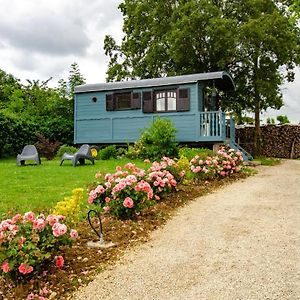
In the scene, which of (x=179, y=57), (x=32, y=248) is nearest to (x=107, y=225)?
(x=32, y=248)

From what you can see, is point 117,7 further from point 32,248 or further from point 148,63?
point 32,248

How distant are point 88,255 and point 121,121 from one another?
11.8 metres

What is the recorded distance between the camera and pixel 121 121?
15758 mm

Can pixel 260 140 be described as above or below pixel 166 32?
below

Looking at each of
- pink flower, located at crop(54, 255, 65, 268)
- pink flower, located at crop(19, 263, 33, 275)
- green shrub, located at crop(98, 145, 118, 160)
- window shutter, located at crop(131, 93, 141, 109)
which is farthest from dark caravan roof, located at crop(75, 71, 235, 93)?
pink flower, located at crop(19, 263, 33, 275)

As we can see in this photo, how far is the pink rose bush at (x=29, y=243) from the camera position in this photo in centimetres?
326

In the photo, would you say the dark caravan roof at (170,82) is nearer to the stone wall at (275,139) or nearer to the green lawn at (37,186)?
the stone wall at (275,139)

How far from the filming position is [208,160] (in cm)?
932

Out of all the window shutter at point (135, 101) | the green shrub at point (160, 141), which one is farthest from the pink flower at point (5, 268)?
the window shutter at point (135, 101)

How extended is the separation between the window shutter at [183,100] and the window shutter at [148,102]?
1.15 metres

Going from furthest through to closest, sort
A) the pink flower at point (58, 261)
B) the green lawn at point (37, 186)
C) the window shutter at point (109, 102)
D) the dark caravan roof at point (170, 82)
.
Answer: the window shutter at point (109, 102) → the dark caravan roof at point (170, 82) → the green lawn at point (37, 186) → the pink flower at point (58, 261)

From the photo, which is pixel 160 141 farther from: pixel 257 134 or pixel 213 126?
pixel 257 134

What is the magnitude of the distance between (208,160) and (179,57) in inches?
345

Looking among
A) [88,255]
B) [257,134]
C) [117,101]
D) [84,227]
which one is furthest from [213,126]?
[88,255]
